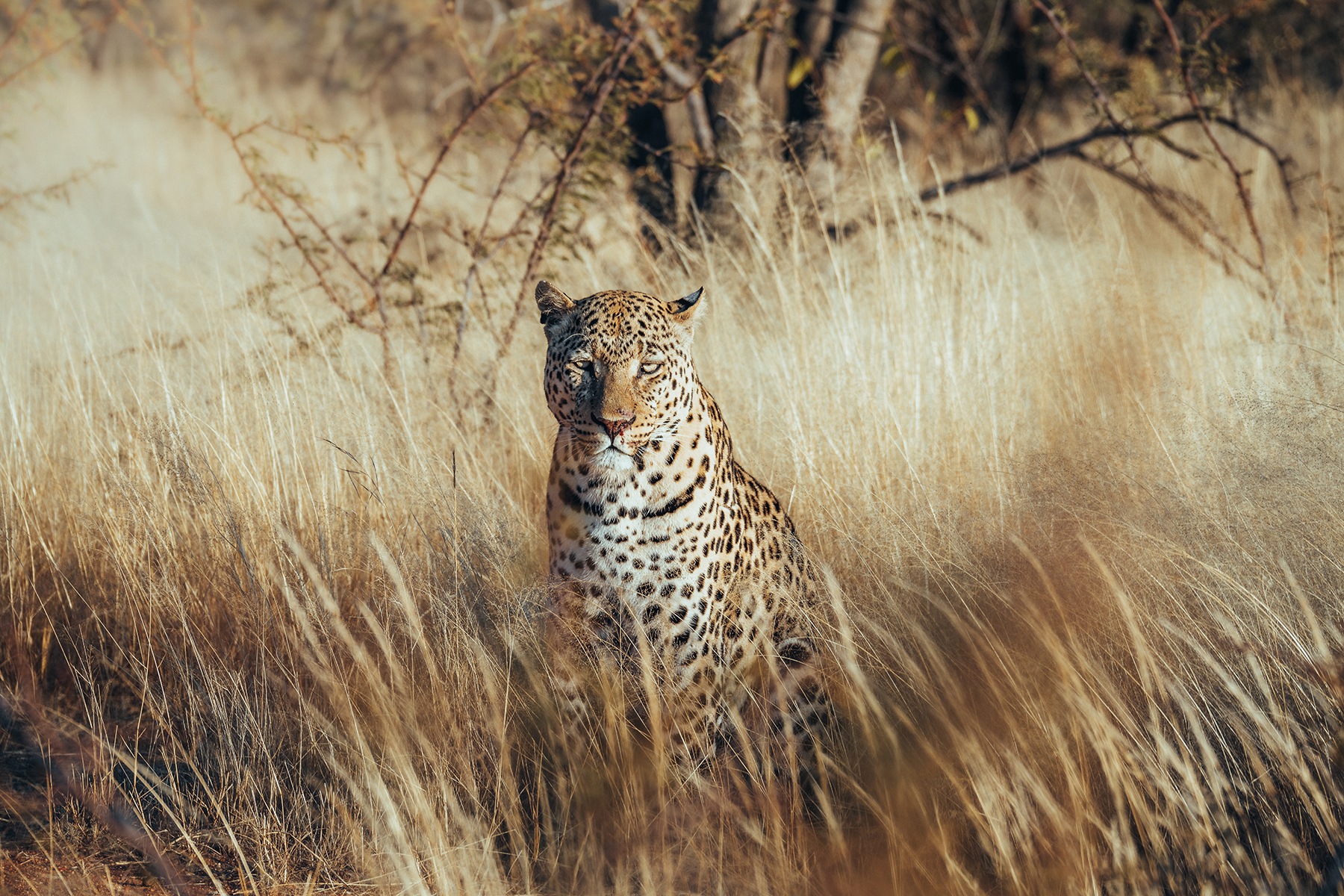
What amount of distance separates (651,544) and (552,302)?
757 mm

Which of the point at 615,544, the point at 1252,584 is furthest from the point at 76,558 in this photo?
the point at 1252,584

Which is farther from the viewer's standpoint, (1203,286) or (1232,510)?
(1203,286)

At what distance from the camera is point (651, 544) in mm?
2701

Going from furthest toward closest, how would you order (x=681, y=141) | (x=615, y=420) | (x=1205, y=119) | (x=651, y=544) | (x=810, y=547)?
1. (x=681, y=141)
2. (x=1205, y=119)
3. (x=810, y=547)
4. (x=651, y=544)
5. (x=615, y=420)

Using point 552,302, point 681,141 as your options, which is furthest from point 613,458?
point 681,141

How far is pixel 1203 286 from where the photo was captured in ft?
16.0

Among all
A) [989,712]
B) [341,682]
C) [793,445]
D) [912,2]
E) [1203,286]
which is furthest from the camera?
[912,2]

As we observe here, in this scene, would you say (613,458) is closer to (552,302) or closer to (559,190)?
(552,302)

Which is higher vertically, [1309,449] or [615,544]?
[1309,449]

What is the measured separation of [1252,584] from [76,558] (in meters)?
3.93

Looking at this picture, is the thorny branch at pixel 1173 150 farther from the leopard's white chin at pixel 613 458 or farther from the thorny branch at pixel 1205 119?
the leopard's white chin at pixel 613 458

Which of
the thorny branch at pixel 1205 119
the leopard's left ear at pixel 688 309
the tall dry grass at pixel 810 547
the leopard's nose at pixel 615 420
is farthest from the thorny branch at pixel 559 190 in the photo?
the thorny branch at pixel 1205 119

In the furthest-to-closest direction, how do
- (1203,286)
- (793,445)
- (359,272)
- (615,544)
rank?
(1203,286), (359,272), (793,445), (615,544)

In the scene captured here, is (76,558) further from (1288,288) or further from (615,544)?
(1288,288)
